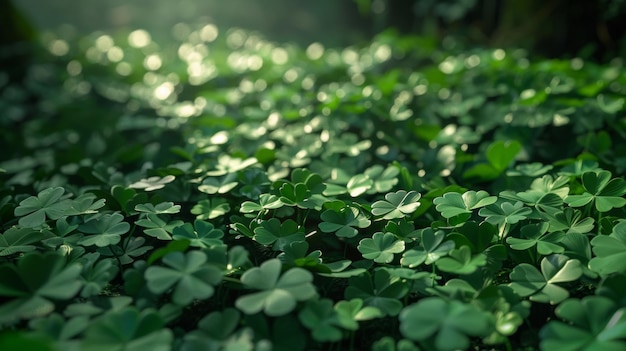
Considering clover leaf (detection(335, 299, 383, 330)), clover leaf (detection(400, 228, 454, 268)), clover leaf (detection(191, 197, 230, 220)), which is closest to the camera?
clover leaf (detection(335, 299, 383, 330))

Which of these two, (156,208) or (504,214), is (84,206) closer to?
(156,208)

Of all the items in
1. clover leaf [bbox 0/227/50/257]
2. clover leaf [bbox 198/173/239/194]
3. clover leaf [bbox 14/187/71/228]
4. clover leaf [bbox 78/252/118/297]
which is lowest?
clover leaf [bbox 198/173/239/194]

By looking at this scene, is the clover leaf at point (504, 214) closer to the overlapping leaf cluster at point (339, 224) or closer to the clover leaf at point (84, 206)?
the overlapping leaf cluster at point (339, 224)

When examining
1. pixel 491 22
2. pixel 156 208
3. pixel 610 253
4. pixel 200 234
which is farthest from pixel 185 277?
pixel 491 22

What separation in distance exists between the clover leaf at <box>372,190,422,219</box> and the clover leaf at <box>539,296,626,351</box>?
0.42 metres

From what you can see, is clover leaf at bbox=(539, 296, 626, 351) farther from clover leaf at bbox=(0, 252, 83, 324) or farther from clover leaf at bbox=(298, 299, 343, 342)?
clover leaf at bbox=(0, 252, 83, 324)

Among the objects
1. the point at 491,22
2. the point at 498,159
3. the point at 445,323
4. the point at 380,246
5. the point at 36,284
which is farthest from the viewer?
the point at 491,22

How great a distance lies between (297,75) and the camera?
9.41ft

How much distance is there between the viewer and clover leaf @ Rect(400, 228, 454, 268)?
40.2 inches

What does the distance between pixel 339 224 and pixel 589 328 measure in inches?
21.8

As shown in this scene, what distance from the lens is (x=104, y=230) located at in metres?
1.16

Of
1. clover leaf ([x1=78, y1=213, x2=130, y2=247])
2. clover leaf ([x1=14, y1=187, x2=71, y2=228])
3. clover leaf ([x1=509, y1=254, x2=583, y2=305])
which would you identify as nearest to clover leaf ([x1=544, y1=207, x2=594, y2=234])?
clover leaf ([x1=509, y1=254, x2=583, y2=305])

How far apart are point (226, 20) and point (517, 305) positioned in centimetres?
1054

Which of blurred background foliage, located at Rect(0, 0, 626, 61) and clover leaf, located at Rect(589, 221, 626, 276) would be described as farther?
blurred background foliage, located at Rect(0, 0, 626, 61)
